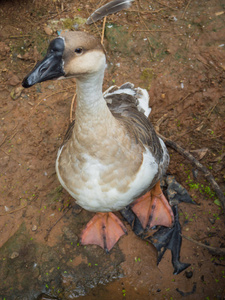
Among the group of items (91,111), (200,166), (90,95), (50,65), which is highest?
(50,65)

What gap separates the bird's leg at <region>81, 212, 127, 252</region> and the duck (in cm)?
85

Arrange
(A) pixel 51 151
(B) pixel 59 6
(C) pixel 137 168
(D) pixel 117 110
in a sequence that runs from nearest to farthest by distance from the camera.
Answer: (C) pixel 137 168, (D) pixel 117 110, (A) pixel 51 151, (B) pixel 59 6

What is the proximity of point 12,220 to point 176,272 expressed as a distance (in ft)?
6.81

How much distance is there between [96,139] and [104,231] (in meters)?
1.57

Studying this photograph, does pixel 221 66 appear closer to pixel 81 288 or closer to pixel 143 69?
pixel 143 69

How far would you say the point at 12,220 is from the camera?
3.47 m

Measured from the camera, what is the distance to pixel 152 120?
421cm

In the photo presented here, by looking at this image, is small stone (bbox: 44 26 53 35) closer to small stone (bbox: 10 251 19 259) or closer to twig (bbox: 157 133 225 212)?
twig (bbox: 157 133 225 212)

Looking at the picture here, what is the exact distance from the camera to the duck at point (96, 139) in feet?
5.82

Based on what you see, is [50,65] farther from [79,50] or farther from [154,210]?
[154,210]

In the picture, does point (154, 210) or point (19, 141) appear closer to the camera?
point (154, 210)

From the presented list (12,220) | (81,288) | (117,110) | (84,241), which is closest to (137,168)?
(117,110)

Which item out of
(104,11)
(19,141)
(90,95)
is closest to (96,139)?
(90,95)

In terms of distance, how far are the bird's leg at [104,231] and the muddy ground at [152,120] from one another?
93mm
